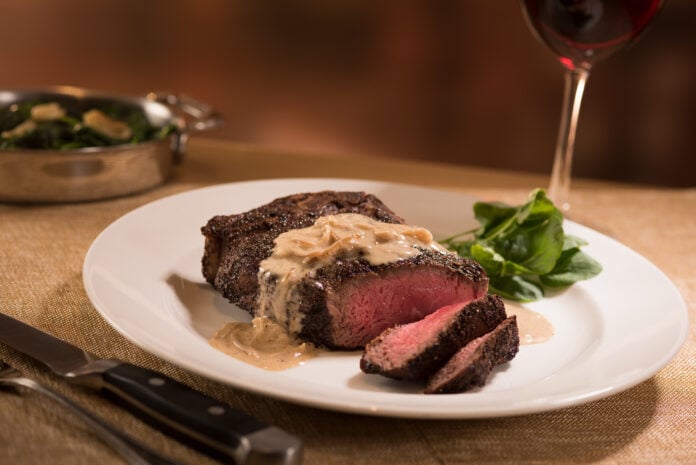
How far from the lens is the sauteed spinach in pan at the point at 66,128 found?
10.2 feet

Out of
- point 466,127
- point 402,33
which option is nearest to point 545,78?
point 466,127

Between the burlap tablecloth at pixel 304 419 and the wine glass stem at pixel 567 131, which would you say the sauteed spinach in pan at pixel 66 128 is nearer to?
the burlap tablecloth at pixel 304 419

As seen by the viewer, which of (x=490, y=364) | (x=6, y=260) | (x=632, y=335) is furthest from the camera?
(x=6, y=260)

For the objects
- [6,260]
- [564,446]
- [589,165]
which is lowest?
[589,165]

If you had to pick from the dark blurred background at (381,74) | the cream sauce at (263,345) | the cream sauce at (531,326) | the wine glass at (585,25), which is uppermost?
the wine glass at (585,25)

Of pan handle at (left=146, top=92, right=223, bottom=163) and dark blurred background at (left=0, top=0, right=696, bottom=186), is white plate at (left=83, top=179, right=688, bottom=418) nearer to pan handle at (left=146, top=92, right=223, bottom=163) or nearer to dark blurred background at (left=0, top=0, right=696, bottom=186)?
pan handle at (left=146, top=92, right=223, bottom=163)

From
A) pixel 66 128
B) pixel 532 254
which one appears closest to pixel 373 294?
pixel 532 254

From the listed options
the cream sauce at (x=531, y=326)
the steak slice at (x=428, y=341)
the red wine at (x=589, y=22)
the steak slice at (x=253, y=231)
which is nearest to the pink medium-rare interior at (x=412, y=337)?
the steak slice at (x=428, y=341)

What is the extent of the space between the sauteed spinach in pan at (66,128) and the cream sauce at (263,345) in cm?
145

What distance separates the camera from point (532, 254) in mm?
2527

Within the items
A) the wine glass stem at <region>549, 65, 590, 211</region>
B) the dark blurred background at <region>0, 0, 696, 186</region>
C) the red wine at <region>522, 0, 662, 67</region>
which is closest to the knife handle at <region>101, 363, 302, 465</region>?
the red wine at <region>522, 0, 662, 67</region>

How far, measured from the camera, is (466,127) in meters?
6.58

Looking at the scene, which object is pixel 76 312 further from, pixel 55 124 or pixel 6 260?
pixel 55 124

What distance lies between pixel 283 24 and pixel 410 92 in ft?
3.90
